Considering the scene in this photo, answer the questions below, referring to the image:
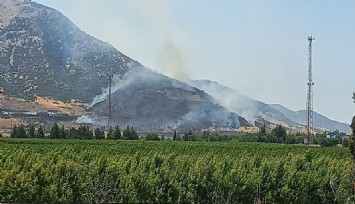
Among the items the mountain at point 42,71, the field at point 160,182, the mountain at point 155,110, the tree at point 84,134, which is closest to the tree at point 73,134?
the tree at point 84,134

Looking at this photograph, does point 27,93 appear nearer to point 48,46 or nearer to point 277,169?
point 48,46

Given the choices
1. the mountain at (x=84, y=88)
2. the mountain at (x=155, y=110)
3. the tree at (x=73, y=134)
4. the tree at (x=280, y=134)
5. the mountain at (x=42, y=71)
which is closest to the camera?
the tree at (x=73, y=134)

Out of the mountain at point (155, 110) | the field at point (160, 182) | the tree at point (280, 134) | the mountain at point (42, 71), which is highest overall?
the mountain at point (42, 71)

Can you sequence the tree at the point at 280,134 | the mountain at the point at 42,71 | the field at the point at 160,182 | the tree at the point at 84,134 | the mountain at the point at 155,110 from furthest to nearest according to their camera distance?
the mountain at the point at 155,110, the mountain at the point at 42,71, the tree at the point at 280,134, the tree at the point at 84,134, the field at the point at 160,182

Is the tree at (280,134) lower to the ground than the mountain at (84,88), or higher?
lower

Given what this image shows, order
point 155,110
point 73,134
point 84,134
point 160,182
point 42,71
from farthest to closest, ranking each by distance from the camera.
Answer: point 155,110 → point 42,71 → point 73,134 → point 84,134 → point 160,182

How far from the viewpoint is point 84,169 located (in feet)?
68.1

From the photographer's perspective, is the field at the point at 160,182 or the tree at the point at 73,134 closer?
the field at the point at 160,182

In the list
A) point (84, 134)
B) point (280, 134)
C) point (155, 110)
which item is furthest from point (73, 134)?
point (155, 110)

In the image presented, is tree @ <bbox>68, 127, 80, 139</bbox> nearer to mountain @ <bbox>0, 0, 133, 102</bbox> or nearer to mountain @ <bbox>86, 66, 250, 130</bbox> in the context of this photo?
mountain @ <bbox>0, 0, 133, 102</bbox>

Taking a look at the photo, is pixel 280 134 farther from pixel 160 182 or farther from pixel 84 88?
pixel 84 88

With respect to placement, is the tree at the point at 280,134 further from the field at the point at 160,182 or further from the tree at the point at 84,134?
the field at the point at 160,182

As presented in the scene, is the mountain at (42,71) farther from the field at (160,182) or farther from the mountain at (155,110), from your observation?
the field at (160,182)

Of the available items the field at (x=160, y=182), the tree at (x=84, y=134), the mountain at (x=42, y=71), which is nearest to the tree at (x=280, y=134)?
the tree at (x=84, y=134)
